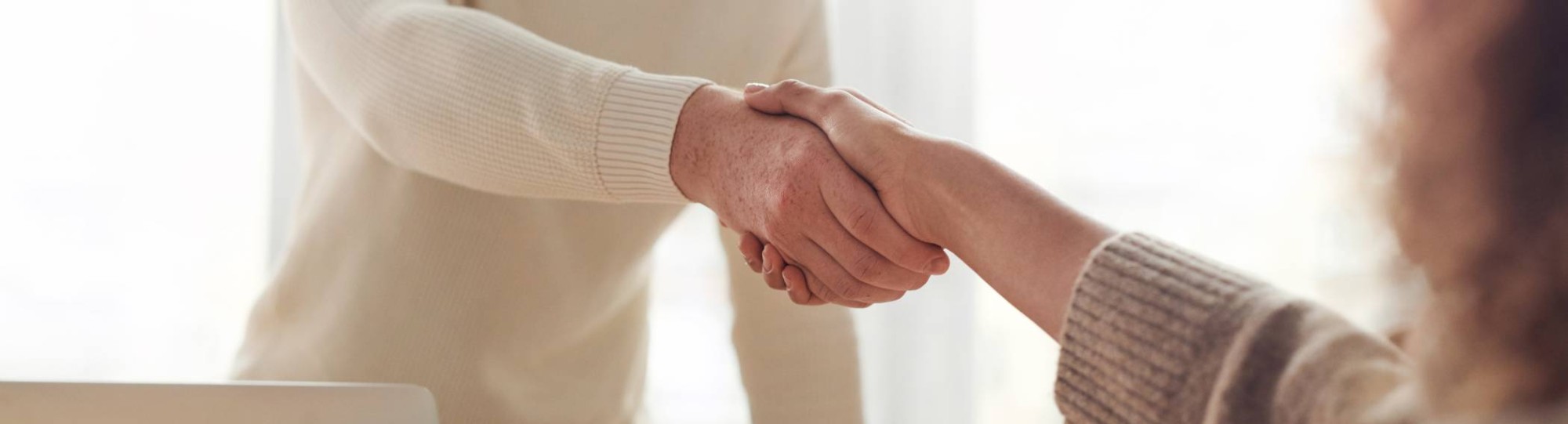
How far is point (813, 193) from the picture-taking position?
827mm

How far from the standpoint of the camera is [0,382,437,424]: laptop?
1.94 ft

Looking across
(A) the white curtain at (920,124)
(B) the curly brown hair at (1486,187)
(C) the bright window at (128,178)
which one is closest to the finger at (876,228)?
(B) the curly brown hair at (1486,187)

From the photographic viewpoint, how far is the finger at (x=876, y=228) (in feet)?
2.65

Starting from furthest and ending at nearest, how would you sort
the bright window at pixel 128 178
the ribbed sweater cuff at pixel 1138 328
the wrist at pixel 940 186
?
the bright window at pixel 128 178
the wrist at pixel 940 186
the ribbed sweater cuff at pixel 1138 328

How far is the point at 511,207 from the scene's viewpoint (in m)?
1.08

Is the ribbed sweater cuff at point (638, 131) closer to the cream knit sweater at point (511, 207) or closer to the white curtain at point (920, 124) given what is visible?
the cream knit sweater at point (511, 207)

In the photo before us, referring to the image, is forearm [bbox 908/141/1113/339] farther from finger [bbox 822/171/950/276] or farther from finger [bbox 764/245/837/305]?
finger [bbox 764/245/837/305]

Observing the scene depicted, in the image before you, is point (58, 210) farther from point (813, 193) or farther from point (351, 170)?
point (813, 193)

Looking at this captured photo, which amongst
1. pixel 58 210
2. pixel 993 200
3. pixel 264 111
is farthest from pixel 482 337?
pixel 58 210

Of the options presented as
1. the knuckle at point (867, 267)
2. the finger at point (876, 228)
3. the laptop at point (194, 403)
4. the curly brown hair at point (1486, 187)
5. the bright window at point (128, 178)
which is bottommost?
the bright window at point (128, 178)

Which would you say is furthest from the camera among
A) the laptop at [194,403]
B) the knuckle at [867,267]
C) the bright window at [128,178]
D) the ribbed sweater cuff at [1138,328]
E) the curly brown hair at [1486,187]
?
the bright window at [128,178]

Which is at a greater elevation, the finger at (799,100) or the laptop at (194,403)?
the finger at (799,100)

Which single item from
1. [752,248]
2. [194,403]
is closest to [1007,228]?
[752,248]

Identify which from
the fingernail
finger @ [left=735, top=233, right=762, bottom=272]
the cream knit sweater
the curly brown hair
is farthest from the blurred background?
the curly brown hair
